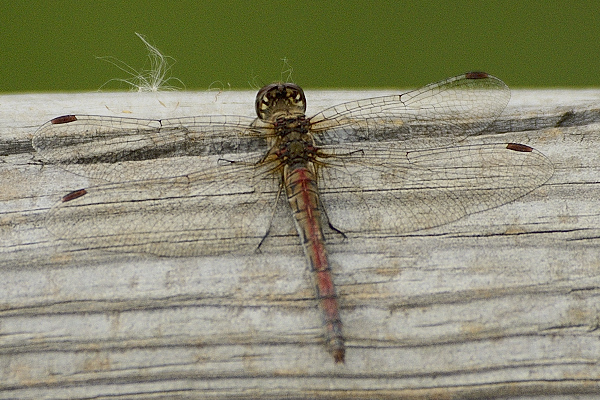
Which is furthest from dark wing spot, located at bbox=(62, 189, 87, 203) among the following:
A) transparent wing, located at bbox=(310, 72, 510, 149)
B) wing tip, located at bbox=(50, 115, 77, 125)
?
transparent wing, located at bbox=(310, 72, 510, 149)

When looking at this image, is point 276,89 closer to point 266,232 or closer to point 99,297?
point 266,232

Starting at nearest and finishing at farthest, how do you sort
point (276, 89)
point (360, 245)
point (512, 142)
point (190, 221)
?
point (360, 245)
point (190, 221)
point (512, 142)
point (276, 89)

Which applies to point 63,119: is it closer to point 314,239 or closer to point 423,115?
point 314,239

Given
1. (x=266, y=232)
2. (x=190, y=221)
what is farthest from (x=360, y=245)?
(x=190, y=221)

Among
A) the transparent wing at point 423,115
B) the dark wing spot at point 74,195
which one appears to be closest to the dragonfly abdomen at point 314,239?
the transparent wing at point 423,115

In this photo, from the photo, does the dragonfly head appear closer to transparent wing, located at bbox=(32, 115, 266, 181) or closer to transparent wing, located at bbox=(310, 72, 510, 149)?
transparent wing, located at bbox=(310, 72, 510, 149)

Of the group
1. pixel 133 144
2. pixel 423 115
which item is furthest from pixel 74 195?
pixel 423 115

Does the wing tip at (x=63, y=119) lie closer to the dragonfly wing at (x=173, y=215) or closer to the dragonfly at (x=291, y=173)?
the dragonfly at (x=291, y=173)
